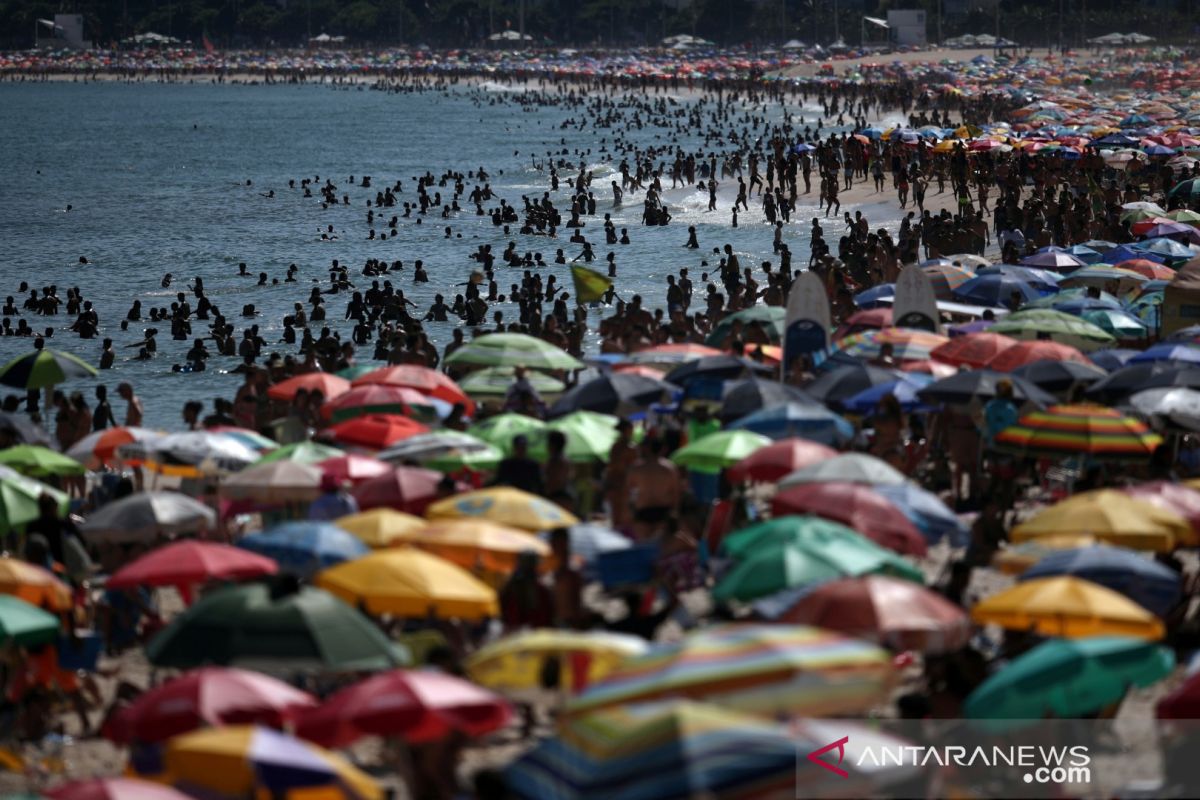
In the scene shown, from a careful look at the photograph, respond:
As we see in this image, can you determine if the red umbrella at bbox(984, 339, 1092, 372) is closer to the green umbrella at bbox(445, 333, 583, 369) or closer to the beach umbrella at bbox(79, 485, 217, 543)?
the green umbrella at bbox(445, 333, 583, 369)

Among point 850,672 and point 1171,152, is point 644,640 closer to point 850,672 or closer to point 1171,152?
point 850,672

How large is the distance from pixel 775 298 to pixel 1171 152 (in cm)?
2063

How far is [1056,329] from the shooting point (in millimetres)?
20062

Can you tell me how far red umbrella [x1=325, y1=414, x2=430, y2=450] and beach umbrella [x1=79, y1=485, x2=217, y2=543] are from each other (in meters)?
2.68

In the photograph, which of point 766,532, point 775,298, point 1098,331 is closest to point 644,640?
point 766,532

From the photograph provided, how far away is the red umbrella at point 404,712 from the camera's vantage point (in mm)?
9016

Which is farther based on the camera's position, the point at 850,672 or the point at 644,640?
the point at 644,640

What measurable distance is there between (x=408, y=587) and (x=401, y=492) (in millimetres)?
2877

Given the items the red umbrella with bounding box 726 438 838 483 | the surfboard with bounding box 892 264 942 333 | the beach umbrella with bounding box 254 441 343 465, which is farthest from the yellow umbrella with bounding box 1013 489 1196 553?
the surfboard with bounding box 892 264 942 333

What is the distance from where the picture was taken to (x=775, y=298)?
27.0 metres

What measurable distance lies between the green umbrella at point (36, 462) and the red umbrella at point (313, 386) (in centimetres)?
354

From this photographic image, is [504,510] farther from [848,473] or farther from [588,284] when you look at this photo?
[588,284]

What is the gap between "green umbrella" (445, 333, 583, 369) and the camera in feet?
64.0

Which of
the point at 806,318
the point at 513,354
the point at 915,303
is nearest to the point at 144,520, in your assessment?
the point at 513,354
